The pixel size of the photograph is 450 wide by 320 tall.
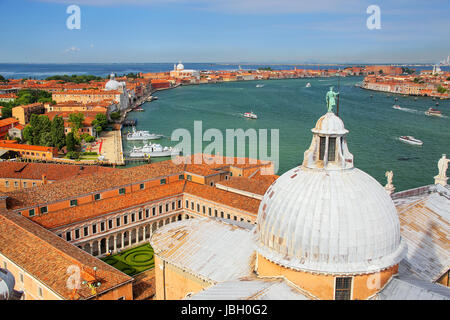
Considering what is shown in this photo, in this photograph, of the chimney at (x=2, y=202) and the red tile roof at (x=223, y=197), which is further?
the red tile roof at (x=223, y=197)

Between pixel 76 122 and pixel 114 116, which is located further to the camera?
pixel 114 116

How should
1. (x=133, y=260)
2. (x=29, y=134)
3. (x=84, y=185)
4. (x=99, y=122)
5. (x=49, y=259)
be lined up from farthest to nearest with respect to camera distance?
(x=99, y=122)
(x=29, y=134)
(x=84, y=185)
(x=133, y=260)
(x=49, y=259)

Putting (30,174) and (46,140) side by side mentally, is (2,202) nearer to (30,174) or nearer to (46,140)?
(30,174)

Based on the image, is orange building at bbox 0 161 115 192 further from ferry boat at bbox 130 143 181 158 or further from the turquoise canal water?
the turquoise canal water

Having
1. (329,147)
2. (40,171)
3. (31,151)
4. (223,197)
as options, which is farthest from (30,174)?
(329,147)

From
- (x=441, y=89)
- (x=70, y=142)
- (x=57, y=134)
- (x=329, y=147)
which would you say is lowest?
(x=70, y=142)

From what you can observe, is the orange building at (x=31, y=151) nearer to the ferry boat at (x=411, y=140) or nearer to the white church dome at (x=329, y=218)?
the white church dome at (x=329, y=218)

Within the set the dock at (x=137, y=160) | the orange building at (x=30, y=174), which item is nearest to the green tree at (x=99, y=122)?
the dock at (x=137, y=160)
